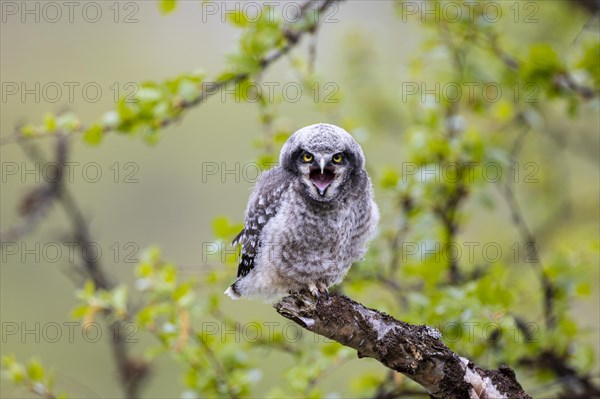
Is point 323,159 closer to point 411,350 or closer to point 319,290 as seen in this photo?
point 319,290

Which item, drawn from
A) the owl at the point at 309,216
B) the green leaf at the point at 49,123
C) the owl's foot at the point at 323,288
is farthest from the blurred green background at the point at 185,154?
the owl's foot at the point at 323,288

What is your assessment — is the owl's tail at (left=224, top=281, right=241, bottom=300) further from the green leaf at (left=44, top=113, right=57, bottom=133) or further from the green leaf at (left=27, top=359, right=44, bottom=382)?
the green leaf at (left=44, top=113, right=57, bottom=133)

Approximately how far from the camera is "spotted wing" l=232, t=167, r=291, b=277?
4.27 m

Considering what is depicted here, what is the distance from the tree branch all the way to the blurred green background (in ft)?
6.82

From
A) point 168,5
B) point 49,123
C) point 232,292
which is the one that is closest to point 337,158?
point 232,292

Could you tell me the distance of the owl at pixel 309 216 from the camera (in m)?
3.98

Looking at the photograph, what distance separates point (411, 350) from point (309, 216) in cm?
108

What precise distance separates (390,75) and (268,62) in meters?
3.37

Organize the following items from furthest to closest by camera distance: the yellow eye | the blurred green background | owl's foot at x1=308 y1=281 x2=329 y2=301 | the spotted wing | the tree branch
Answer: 1. the blurred green background
2. the spotted wing
3. the yellow eye
4. owl's foot at x1=308 y1=281 x2=329 y2=301
5. the tree branch

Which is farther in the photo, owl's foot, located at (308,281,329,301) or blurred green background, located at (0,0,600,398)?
blurred green background, located at (0,0,600,398)

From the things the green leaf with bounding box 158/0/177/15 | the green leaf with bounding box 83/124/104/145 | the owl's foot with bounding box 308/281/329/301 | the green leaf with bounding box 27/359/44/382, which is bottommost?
the green leaf with bounding box 27/359/44/382

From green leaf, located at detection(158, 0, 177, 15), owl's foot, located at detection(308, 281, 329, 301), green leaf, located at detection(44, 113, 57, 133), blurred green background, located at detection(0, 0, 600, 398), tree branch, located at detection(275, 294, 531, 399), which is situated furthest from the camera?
blurred green background, located at detection(0, 0, 600, 398)

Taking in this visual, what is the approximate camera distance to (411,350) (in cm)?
339

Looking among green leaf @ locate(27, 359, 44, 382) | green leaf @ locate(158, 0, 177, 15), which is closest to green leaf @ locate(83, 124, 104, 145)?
green leaf @ locate(158, 0, 177, 15)
